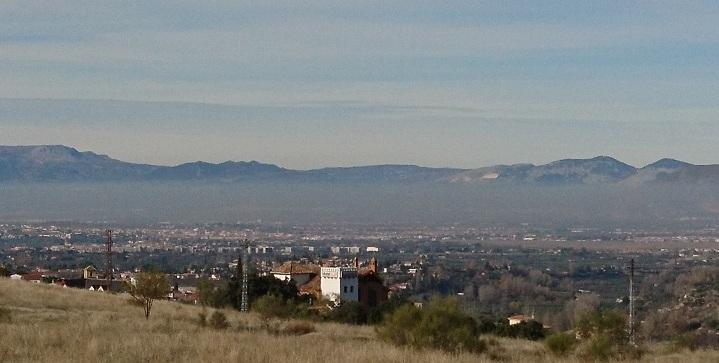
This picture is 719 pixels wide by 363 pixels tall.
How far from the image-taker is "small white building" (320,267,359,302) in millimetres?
66625

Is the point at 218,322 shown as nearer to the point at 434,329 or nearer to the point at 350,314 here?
the point at 434,329

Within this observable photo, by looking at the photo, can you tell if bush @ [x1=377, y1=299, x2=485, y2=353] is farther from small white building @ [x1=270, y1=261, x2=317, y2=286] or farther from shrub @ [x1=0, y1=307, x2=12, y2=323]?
small white building @ [x1=270, y1=261, x2=317, y2=286]

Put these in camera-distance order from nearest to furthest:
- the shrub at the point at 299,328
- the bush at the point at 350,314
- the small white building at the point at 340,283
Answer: the shrub at the point at 299,328
the bush at the point at 350,314
the small white building at the point at 340,283

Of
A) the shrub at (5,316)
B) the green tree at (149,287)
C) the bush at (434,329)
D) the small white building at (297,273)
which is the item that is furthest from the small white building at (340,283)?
the bush at (434,329)

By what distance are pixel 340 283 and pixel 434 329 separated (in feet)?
138

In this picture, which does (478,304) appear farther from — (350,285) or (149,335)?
(149,335)

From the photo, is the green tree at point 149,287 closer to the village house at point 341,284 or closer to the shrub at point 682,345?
the shrub at point 682,345

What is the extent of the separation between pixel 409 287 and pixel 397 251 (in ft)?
305

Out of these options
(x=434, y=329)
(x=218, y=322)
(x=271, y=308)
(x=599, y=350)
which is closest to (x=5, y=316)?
(x=218, y=322)

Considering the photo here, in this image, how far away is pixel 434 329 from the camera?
81.7 ft

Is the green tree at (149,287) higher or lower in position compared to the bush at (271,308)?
higher

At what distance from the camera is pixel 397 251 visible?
191250 millimetres

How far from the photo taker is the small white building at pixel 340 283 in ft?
219

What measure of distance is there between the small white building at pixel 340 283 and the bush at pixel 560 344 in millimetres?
36544
